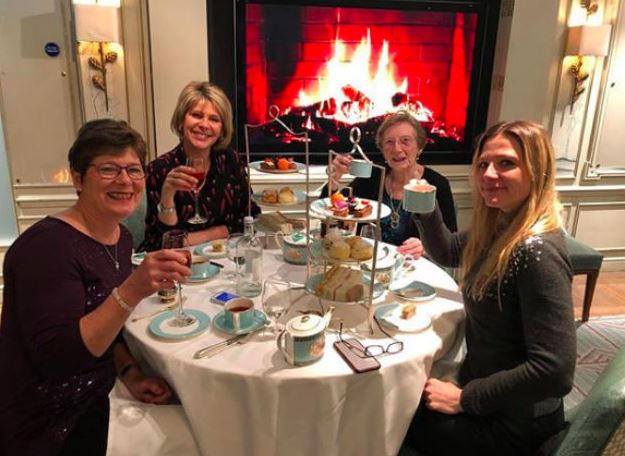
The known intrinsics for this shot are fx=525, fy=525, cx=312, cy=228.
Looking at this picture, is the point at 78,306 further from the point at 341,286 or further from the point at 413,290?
the point at 413,290

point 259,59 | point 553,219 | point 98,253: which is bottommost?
point 98,253

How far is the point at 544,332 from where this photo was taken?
1249 millimetres

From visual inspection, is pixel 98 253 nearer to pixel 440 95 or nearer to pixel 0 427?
pixel 0 427

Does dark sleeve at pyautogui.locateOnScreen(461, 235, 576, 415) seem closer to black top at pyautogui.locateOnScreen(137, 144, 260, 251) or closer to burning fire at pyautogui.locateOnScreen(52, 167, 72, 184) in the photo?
black top at pyautogui.locateOnScreen(137, 144, 260, 251)

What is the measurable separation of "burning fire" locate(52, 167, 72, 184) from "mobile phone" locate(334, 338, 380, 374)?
2312 millimetres

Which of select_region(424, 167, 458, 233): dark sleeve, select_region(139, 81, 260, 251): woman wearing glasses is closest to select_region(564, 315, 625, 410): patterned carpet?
select_region(424, 167, 458, 233): dark sleeve

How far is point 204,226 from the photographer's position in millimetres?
2236

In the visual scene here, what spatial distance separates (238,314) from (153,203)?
998 mm

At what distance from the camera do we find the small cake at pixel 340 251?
4.71 feet

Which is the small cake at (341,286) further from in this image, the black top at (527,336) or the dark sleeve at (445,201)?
the dark sleeve at (445,201)

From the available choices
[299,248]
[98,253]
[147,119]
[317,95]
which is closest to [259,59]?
[317,95]

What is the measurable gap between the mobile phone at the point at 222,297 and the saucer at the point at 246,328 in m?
0.08

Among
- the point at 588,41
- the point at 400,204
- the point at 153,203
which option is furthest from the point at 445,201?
the point at 588,41

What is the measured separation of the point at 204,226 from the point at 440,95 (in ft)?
6.81
